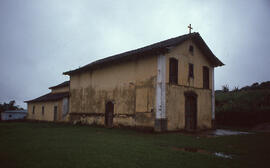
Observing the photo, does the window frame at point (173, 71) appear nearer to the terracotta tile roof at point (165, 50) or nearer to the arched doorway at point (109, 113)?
the terracotta tile roof at point (165, 50)

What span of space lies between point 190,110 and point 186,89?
1.60m

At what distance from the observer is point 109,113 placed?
16703 millimetres

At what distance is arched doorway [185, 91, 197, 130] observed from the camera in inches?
568

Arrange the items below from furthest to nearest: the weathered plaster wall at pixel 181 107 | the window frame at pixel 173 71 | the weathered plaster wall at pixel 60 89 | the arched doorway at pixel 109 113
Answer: the weathered plaster wall at pixel 60 89, the arched doorway at pixel 109 113, the window frame at pixel 173 71, the weathered plaster wall at pixel 181 107

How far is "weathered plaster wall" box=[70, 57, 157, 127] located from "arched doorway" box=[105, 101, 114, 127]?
0.36 m

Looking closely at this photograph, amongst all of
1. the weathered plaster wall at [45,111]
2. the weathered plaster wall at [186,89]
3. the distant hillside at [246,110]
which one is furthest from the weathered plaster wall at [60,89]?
the distant hillside at [246,110]

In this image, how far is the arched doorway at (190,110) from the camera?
1444cm

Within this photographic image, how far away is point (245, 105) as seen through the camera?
65.5 ft

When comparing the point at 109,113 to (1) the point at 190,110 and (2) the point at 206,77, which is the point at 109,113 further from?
(2) the point at 206,77

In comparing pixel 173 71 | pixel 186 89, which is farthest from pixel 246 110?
pixel 173 71

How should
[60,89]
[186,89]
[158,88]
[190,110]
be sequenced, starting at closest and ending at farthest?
1. [158,88]
2. [186,89]
3. [190,110]
4. [60,89]

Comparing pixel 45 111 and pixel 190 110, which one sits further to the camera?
pixel 45 111

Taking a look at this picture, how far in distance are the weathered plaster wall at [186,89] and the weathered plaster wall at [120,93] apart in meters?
1.27

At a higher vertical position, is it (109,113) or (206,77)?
(206,77)
